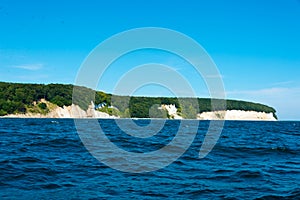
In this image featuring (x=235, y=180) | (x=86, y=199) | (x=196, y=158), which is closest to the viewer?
(x=86, y=199)

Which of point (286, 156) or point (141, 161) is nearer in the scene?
point (141, 161)

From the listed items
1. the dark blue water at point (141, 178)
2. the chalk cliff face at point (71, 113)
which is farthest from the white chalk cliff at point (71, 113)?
the dark blue water at point (141, 178)

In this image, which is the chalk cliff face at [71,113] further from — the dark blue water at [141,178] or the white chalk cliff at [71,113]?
the dark blue water at [141,178]

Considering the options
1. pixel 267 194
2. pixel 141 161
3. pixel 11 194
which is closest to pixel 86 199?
pixel 11 194

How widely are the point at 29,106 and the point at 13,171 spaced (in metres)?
158

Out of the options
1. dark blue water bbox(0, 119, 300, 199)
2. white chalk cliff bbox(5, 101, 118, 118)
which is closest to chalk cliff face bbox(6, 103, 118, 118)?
white chalk cliff bbox(5, 101, 118, 118)

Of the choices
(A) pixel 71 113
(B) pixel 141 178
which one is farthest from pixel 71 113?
(B) pixel 141 178

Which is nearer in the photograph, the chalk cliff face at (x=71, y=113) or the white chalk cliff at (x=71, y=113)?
the white chalk cliff at (x=71, y=113)

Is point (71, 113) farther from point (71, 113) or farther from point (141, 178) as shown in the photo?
point (141, 178)

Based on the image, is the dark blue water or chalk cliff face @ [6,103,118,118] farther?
chalk cliff face @ [6,103,118,118]

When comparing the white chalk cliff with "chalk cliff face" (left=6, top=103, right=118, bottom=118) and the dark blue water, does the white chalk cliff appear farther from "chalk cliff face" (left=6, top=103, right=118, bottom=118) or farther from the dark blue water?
the dark blue water

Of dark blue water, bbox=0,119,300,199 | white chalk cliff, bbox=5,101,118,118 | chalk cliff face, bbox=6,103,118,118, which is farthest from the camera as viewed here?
chalk cliff face, bbox=6,103,118,118

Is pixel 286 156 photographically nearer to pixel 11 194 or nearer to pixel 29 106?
pixel 11 194

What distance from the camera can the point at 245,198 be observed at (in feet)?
36.4
